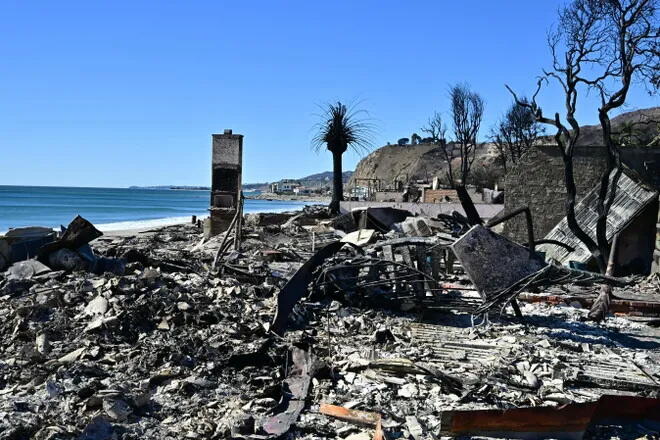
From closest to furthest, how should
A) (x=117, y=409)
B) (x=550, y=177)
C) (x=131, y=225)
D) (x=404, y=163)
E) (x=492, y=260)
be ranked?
(x=117, y=409), (x=492, y=260), (x=550, y=177), (x=131, y=225), (x=404, y=163)

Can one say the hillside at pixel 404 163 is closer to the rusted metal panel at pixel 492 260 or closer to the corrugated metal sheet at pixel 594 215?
the corrugated metal sheet at pixel 594 215

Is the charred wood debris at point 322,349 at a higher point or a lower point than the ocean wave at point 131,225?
higher

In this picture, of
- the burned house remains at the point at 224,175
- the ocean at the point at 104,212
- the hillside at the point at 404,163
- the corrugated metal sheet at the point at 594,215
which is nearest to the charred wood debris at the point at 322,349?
the corrugated metal sheet at the point at 594,215

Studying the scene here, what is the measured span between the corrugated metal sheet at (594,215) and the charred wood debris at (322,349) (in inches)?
160

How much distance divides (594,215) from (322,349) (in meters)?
11.5

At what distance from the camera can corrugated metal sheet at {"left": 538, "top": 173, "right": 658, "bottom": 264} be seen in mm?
15328

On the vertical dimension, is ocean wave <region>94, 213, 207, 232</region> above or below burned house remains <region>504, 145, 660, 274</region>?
below

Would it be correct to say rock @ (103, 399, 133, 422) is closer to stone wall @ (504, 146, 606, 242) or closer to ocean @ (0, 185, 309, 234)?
stone wall @ (504, 146, 606, 242)

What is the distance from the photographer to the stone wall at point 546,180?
1691 centimetres

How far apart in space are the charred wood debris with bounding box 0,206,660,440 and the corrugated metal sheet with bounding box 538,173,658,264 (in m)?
4.08

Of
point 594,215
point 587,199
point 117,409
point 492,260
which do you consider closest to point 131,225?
point 587,199

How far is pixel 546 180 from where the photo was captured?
678 inches

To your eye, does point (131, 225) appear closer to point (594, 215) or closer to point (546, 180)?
point (546, 180)

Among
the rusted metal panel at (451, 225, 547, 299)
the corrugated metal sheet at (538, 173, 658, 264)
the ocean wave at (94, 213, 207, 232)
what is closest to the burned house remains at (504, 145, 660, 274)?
the corrugated metal sheet at (538, 173, 658, 264)
